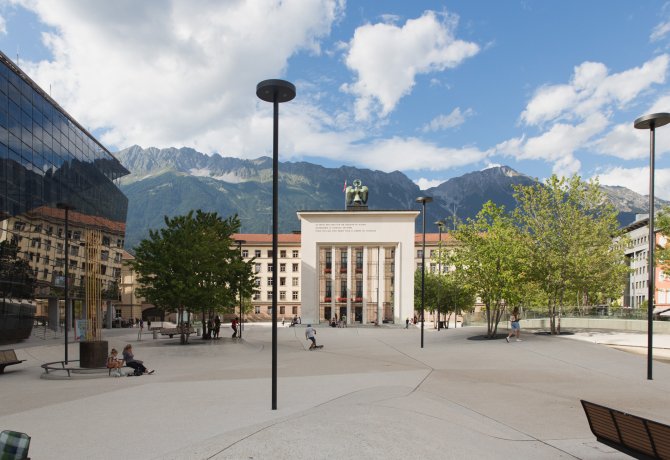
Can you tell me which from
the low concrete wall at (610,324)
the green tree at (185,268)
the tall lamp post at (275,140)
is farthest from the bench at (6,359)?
the low concrete wall at (610,324)

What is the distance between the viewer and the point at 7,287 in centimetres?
3484

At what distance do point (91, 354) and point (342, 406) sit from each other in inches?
549

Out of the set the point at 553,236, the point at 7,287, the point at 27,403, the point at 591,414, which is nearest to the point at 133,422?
the point at 27,403

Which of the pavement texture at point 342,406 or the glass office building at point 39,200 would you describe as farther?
the glass office building at point 39,200

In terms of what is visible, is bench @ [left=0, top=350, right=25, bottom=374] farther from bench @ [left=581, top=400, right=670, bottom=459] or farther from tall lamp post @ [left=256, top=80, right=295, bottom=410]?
bench @ [left=581, top=400, right=670, bottom=459]

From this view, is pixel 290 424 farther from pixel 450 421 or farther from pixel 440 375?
pixel 440 375

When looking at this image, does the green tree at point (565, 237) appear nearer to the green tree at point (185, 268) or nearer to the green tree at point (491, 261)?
the green tree at point (491, 261)

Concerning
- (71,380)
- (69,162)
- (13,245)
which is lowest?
(71,380)

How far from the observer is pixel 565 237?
120 feet

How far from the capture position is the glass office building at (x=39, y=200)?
34.4 metres

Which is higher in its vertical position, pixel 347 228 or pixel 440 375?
pixel 347 228

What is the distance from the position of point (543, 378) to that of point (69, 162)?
4536 centimetres

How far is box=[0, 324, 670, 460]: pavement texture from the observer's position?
827cm

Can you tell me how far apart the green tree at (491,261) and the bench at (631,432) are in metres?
25.3
